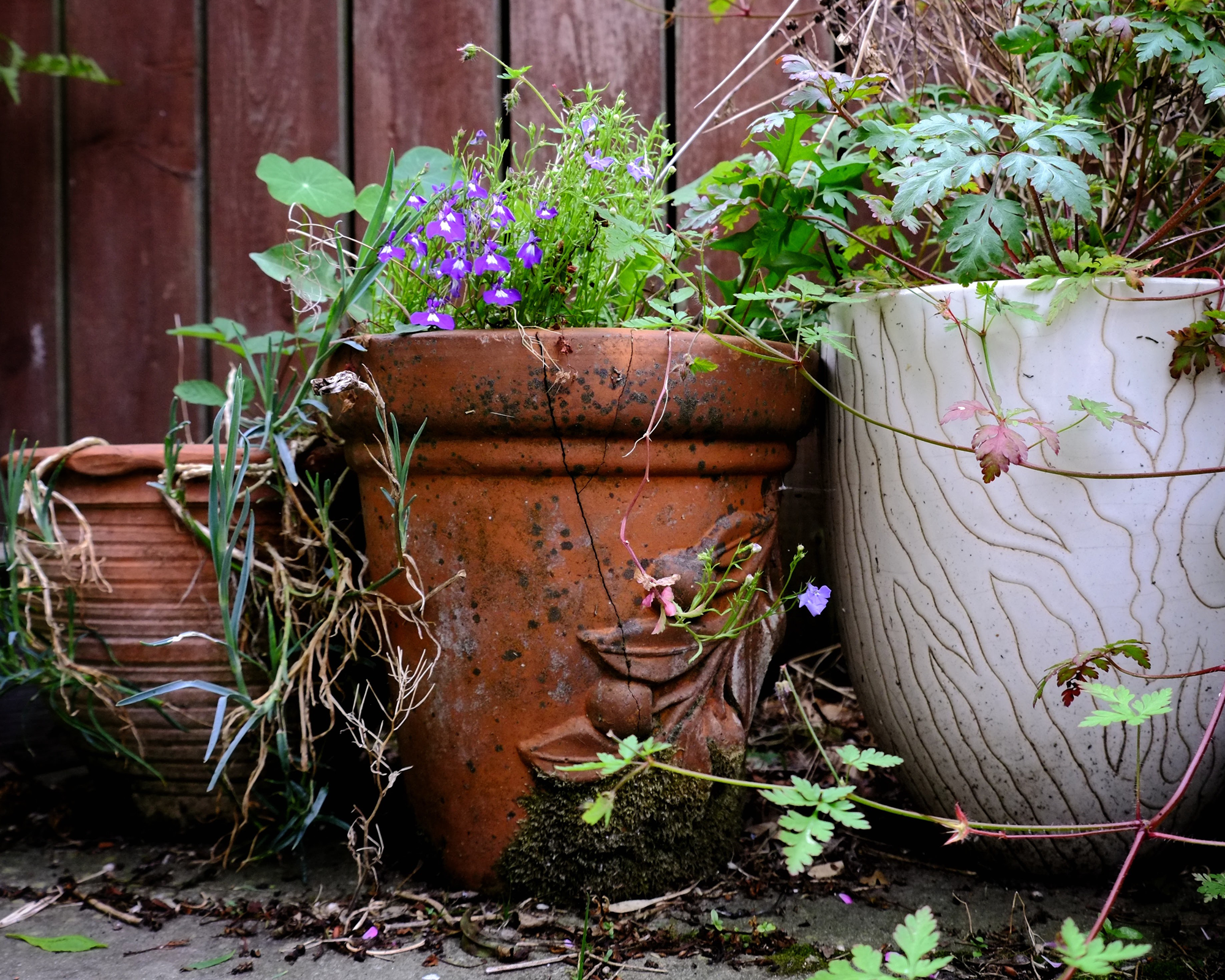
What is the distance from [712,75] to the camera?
6.05ft

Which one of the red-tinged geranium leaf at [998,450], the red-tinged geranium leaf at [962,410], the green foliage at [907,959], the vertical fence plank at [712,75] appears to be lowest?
the green foliage at [907,959]

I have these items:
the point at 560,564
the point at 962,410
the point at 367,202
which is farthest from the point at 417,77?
the point at 962,410

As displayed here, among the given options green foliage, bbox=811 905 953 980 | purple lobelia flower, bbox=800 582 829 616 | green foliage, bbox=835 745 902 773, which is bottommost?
green foliage, bbox=811 905 953 980

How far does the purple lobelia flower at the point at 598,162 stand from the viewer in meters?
1.12

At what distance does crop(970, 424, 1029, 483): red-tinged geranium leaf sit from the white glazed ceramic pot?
0.11 meters

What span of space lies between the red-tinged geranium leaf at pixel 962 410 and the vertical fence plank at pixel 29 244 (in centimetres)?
194

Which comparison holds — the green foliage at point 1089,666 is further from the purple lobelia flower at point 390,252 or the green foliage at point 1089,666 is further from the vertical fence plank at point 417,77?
the vertical fence plank at point 417,77

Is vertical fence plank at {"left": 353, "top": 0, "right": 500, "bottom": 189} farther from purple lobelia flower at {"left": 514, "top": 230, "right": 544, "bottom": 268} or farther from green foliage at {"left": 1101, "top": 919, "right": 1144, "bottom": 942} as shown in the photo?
green foliage at {"left": 1101, "top": 919, "right": 1144, "bottom": 942}

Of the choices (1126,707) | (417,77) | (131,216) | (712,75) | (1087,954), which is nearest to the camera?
(1087,954)

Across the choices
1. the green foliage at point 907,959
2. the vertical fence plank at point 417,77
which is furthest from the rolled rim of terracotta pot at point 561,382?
the vertical fence plank at point 417,77

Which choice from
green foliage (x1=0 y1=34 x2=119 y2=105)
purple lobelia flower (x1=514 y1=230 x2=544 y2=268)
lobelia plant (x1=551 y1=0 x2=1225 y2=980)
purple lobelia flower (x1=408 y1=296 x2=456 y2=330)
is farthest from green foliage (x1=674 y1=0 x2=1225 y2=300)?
green foliage (x1=0 y1=34 x2=119 y2=105)

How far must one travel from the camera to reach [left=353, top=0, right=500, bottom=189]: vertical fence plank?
6.31 feet

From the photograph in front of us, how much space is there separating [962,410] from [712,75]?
1.12 m

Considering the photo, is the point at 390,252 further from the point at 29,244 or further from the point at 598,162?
the point at 29,244
